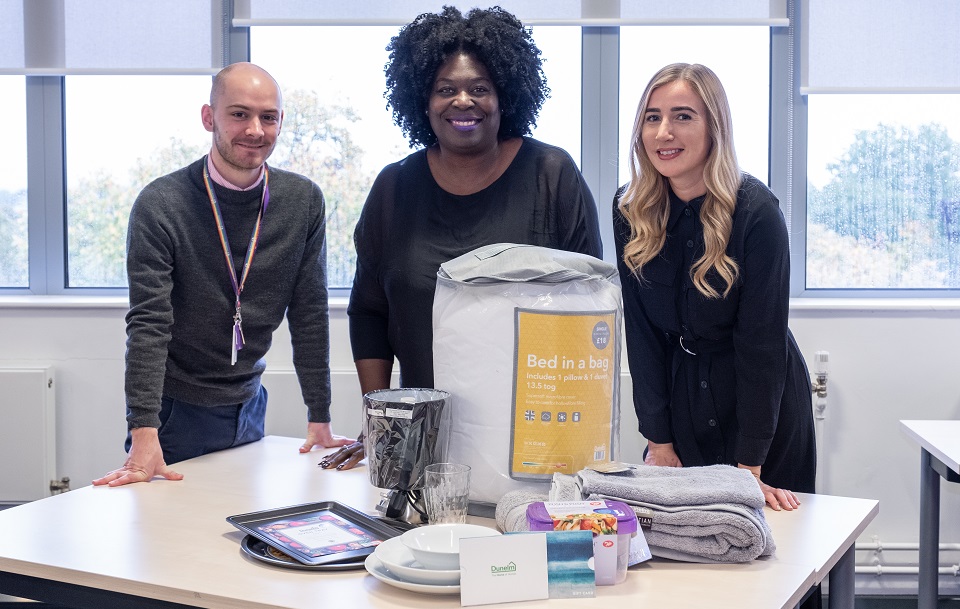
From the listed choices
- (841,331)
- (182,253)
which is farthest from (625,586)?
(841,331)

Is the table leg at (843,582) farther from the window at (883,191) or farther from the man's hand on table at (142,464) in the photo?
the window at (883,191)

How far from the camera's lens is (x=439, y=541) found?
3.92 feet

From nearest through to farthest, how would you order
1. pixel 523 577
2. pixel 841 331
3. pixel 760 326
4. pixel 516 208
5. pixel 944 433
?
pixel 523 577, pixel 760 326, pixel 516 208, pixel 944 433, pixel 841 331

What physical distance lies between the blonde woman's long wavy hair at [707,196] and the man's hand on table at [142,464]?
991 millimetres

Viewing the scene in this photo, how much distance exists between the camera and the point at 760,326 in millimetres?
1700

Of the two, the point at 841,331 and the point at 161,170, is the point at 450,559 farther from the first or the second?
the point at 161,170

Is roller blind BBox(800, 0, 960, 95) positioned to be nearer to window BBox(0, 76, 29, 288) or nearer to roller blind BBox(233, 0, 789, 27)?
roller blind BBox(233, 0, 789, 27)

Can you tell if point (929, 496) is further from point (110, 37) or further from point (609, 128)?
point (110, 37)

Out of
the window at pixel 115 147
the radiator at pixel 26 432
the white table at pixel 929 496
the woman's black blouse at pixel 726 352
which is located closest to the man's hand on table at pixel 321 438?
the woman's black blouse at pixel 726 352

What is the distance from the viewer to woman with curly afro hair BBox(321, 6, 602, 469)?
70.9 inches

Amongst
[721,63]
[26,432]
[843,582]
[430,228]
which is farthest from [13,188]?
[843,582]

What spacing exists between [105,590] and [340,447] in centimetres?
75

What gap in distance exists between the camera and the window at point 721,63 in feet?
11.0

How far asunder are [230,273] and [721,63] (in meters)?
2.21
